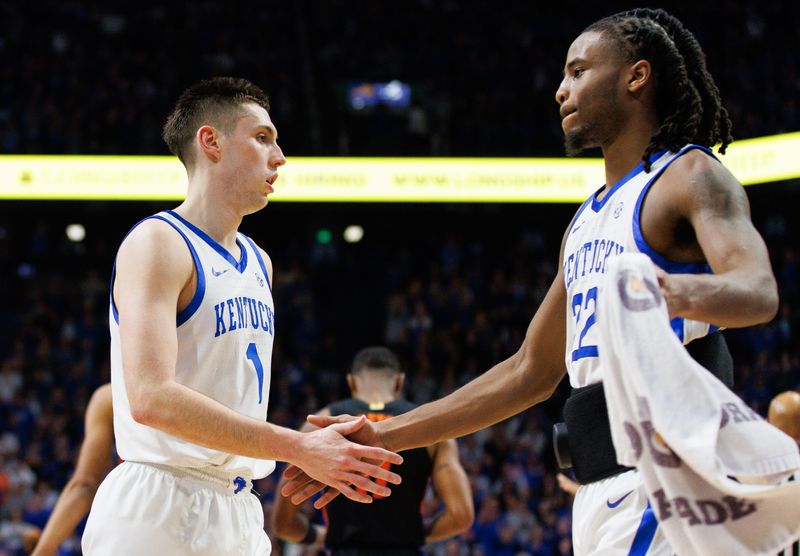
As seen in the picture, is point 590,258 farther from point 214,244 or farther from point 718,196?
point 214,244

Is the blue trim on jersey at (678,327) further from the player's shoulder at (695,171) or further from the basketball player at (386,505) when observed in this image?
the basketball player at (386,505)

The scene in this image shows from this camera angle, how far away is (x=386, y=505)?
514cm

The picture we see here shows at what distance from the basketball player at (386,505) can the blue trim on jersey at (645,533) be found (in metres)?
2.66

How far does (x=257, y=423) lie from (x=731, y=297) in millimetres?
1401

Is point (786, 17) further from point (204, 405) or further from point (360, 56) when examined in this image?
point (204, 405)

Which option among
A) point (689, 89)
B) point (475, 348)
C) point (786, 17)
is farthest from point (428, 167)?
point (689, 89)

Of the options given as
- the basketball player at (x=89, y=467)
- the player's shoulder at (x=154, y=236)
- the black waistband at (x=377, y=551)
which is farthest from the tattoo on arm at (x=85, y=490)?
the player's shoulder at (x=154, y=236)

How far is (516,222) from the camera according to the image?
59.7 ft

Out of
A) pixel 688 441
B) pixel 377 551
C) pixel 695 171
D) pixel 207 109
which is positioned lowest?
pixel 377 551

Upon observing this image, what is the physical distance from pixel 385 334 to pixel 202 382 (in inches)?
524

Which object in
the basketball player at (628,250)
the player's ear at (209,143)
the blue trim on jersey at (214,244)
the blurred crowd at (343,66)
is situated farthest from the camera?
the blurred crowd at (343,66)

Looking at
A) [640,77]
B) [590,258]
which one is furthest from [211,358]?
[640,77]

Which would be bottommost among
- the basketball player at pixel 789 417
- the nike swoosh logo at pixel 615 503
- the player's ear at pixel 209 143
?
the nike swoosh logo at pixel 615 503

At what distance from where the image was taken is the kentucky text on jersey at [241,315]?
10.5 ft
